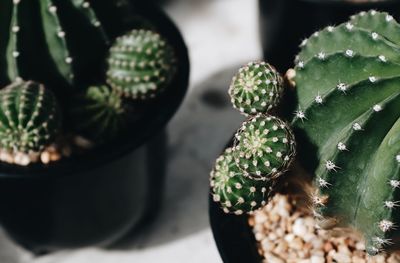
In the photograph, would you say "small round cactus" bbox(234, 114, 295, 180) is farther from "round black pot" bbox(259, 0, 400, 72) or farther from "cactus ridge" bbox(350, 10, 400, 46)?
"round black pot" bbox(259, 0, 400, 72)

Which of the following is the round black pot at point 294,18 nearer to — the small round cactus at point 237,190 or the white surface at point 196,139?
the white surface at point 196,139

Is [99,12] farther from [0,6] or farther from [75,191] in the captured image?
[75,191]

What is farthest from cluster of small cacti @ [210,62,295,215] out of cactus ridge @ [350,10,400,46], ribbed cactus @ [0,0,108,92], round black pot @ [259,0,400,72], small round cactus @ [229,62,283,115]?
round black pot @ [259,0,400,72]

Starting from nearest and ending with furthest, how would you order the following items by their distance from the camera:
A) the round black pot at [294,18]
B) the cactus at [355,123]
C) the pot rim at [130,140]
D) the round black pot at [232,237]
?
the cactus at [355,123] → the round black pot at [232,237] → the pot rim at [130,140] → the round black pot at [294,18]

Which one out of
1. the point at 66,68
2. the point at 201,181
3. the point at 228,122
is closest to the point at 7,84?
the point at 66,68

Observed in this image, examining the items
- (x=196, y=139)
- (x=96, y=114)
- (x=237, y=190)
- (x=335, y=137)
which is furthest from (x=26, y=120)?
(x=196, y=139)

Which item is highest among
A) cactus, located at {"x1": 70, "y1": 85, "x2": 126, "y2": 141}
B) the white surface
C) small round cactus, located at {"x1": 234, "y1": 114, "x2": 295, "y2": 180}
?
small round cactus, located at {"x1": 234, "y1": 114, "x2": 295, "y2": 180}

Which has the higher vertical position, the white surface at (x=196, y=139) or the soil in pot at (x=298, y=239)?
the soil in pot at (x=298, y=239)

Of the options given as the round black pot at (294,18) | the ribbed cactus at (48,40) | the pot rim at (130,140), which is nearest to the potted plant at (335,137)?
the pot rim at (130,140)
